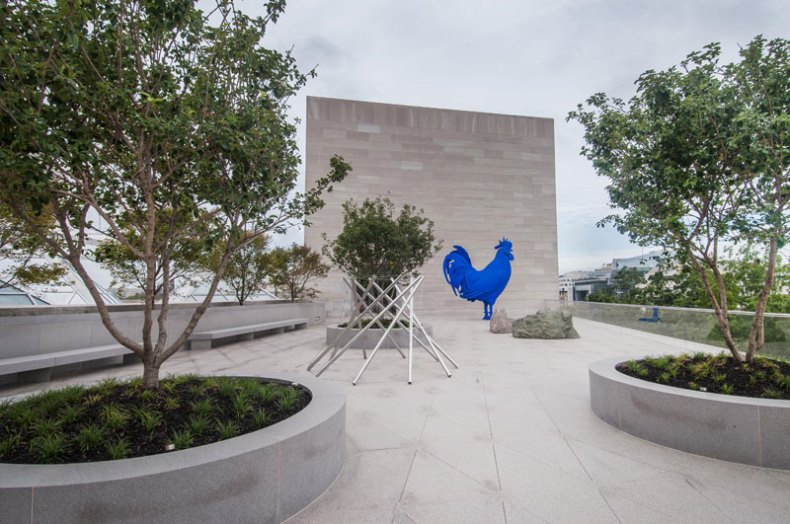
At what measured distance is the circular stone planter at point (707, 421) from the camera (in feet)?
9.91

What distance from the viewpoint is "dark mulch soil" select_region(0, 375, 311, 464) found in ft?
7.64

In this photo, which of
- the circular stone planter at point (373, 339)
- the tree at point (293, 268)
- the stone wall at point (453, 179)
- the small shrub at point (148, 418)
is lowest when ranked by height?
the circular stone planter at point (373, 339)

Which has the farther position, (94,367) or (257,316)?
(257,316)

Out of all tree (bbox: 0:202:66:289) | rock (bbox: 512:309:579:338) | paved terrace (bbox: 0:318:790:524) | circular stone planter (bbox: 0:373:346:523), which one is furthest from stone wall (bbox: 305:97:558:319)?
circular stone planter (bbox: 0:373:346:523)

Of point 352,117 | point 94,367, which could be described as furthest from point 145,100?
point 352,117

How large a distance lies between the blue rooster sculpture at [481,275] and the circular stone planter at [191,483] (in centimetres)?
1328

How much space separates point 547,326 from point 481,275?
5.07m

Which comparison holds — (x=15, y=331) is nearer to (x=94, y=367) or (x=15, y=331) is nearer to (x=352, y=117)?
(x=94, y=367)

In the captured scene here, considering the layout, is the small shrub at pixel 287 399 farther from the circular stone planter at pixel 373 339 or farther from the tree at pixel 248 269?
the tree at pixel 248 269

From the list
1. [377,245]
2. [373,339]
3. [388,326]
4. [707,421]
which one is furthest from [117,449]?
[377,245]

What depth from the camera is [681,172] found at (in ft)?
14.0

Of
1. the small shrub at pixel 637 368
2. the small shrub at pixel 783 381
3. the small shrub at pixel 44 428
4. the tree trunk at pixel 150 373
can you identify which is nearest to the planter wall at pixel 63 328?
the tree trunk at pixel 150 373

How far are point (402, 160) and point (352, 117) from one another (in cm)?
317

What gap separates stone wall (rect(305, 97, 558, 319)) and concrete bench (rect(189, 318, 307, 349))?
641 centimetres
